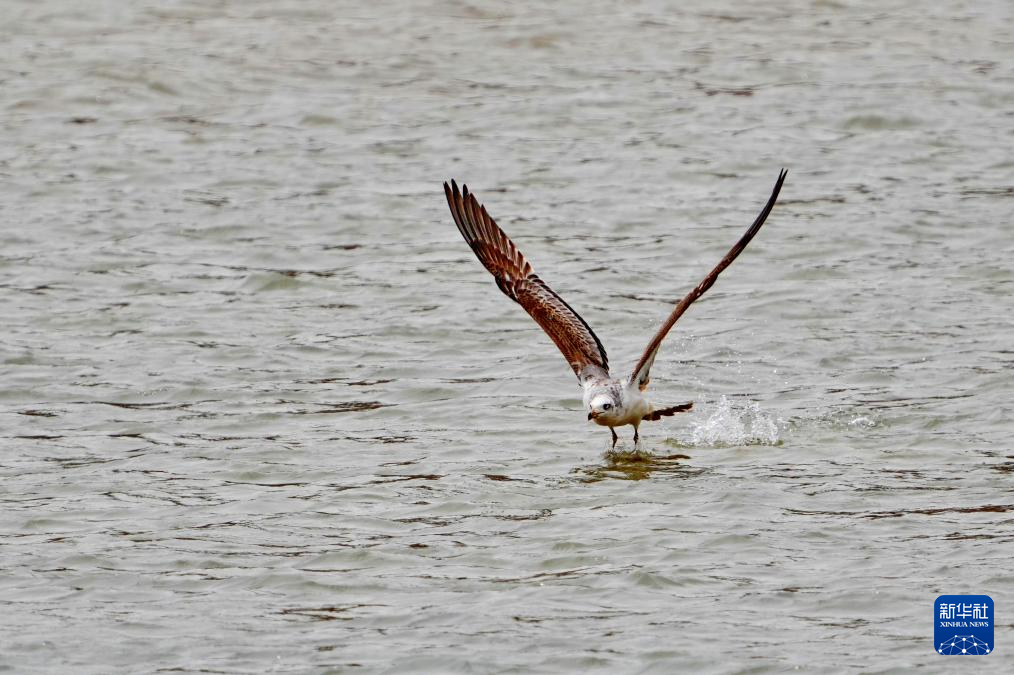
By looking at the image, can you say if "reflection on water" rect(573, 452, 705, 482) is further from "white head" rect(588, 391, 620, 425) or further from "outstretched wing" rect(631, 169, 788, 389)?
"outstretched wing" rect(631, 169, 788, 389)

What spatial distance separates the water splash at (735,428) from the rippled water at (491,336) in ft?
0.13

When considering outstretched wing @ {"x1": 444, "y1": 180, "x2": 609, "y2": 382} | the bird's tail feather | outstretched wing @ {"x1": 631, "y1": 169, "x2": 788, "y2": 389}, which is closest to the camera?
outstretched wing @ {"x1": 631, "y1": 169, "x2": 788, "y2": 389}

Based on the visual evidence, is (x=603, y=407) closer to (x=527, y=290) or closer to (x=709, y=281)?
(x=709, y=281)

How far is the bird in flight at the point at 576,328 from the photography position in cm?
1056

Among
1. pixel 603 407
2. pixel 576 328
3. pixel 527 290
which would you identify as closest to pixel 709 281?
pixel 603 407

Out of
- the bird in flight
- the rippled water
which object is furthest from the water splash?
the bird in flight

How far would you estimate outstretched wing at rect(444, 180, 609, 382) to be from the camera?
1137 cm

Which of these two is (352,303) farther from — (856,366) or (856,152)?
(856,152)

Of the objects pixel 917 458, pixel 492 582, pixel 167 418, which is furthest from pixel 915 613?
pixel 167 418

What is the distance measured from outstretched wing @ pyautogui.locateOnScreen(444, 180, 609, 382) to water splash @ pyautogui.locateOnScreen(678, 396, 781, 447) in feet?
2.73

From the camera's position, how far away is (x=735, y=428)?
1153cm

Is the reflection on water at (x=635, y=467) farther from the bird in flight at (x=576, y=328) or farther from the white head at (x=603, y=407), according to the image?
the white head at (x=603, y=407)

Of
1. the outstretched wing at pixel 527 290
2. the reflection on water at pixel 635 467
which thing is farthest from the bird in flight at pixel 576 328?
the reflection on water at pixel 635 467

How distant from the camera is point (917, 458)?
10656 millimetres
